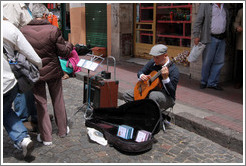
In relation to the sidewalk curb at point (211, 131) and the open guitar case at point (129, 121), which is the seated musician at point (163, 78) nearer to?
the open guitar case at point (129, 121)

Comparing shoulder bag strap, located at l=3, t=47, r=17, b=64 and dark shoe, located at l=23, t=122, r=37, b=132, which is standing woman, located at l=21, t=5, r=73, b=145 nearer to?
dark shoe, located at l=23, t=122, r=37, b=132

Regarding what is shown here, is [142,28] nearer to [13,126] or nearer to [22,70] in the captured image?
[22,70]

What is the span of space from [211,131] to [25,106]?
259 centimetres

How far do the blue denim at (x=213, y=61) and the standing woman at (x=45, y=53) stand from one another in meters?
3.47

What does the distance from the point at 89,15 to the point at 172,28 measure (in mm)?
4199

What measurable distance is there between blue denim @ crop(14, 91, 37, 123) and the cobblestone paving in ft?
1.11

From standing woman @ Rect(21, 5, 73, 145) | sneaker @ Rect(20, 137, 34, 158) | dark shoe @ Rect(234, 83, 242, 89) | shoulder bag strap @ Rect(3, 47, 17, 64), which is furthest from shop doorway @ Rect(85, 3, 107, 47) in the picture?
sneaker @ Rect(20, 137, 34, 158)

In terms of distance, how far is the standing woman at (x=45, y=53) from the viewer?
3686mm

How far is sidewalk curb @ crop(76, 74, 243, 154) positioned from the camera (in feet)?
12.9

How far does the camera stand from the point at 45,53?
373cm

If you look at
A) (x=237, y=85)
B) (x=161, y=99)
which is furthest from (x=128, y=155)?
(x=237, y=85)

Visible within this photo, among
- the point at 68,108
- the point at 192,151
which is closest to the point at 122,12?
the point at 68,108

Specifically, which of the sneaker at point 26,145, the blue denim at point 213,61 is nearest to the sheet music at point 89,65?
the sneaker at point 26,145

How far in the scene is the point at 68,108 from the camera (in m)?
5.44
